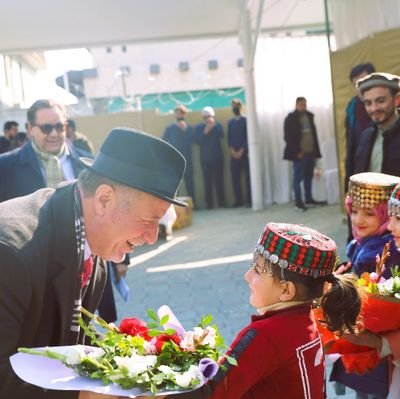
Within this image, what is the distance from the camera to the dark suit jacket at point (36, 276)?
1.88 meters

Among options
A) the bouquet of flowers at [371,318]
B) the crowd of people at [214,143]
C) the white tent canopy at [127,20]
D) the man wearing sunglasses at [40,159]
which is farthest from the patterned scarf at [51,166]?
the crowd of people at [214,143]

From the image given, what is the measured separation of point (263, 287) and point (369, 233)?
134cm

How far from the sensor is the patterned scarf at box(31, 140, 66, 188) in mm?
4648

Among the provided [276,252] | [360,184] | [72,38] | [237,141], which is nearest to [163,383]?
[276,252]

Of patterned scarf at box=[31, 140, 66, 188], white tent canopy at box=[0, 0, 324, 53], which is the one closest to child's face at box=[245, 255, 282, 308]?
patterned scarf at box=[31, 140, 66, 188]

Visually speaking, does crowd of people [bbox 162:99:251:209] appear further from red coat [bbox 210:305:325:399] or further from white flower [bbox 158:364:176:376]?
white flower [bbox 158:364:176:376]

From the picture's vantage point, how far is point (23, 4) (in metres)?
10.2

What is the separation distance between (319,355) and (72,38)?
11.4 meters

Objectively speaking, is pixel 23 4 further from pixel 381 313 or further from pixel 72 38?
pixel 381 313

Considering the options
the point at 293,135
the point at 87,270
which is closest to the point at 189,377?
the point at 87,270

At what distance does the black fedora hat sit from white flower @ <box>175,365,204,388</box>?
0.55m

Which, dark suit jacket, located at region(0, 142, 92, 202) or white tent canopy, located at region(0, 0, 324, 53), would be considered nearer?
dark suit jacket, located at region(0, 142, 92, 202)

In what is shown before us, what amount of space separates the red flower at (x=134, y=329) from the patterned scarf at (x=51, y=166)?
105 inches

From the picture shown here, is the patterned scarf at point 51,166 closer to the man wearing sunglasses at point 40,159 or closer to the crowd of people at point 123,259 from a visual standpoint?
the man wearing sunglasses at point 40,159
